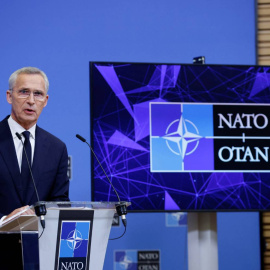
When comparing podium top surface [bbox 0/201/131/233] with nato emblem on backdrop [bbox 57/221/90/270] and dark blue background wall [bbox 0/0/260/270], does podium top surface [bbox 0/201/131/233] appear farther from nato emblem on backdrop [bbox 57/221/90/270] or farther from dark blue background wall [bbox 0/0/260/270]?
dark blue background wall [bbox 0/0/260/270]

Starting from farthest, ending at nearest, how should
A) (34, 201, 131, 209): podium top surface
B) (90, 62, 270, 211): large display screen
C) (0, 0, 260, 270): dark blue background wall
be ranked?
(0, 0, 260, 270): dark blue background wall < (90, 62, 270, 211): large display screen < (34, 201, 131, 209): podium top surface

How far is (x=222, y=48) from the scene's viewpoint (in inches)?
238

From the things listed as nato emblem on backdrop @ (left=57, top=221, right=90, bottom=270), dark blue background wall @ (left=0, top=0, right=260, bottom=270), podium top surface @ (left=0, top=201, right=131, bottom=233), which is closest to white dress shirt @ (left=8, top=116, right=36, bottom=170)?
podium top surface @ (left=0, top=201, right=131, bottom=233)

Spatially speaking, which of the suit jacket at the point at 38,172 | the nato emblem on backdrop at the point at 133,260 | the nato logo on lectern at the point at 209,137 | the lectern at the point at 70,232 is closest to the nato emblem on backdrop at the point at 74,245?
the lectern at the point at 70,232

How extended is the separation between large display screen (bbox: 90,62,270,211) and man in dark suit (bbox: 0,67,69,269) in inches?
37.8

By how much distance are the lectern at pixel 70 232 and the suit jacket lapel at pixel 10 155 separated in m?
0.55

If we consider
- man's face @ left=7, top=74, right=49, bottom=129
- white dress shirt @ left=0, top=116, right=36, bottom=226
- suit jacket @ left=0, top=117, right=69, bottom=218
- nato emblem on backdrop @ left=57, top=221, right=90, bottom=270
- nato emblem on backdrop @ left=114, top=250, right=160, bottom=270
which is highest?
man's face @ left=7, top=74, right=49, bottom=129

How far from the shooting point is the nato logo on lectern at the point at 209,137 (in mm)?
4828

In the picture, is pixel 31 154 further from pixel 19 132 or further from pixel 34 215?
pixel 34 215

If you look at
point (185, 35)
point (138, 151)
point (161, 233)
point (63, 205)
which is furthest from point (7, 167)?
point (185, 35)

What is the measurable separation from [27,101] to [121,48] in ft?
7.56

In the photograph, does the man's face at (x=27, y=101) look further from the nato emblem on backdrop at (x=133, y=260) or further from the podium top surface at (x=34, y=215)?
the nato emblem on backdrop at (x=133, y=260)

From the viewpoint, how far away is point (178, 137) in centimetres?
483

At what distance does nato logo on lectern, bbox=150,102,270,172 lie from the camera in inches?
190
